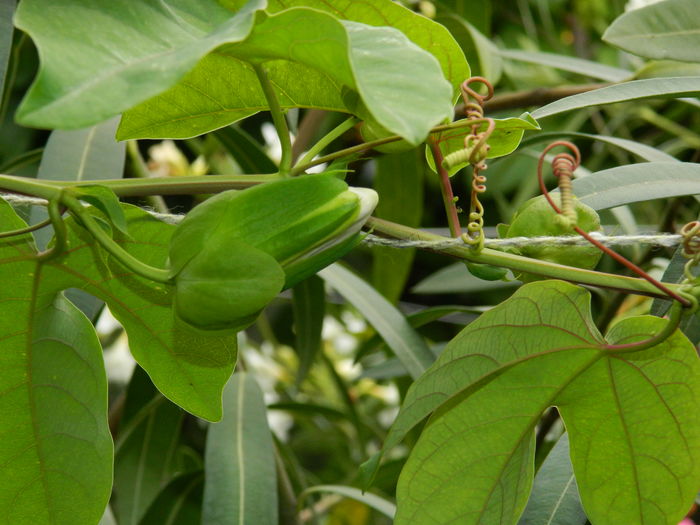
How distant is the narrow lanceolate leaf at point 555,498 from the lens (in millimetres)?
532

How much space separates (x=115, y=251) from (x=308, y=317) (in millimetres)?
549

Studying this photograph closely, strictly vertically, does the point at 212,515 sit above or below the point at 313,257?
below

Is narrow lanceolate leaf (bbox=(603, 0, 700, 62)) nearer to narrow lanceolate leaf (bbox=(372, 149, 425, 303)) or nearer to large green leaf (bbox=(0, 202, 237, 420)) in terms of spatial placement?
large green leaf (bbox=(0, 202, 237, 420))

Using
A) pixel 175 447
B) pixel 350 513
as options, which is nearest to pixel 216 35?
pixel 175 447

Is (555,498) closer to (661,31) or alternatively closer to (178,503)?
(661,31)

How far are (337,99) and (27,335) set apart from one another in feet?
0.69

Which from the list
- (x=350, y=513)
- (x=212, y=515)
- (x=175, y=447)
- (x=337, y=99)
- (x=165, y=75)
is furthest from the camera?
(x=350, y=513)

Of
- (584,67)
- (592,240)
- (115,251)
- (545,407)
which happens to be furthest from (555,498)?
(584,67)

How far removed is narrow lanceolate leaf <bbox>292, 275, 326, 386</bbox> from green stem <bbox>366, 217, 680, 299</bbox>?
0.46m

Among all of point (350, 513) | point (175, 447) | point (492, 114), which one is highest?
point (492, 114)

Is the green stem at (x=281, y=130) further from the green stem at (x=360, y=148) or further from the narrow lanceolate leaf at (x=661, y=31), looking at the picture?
the narrow lanceolate leaf at (x=661, y=31)

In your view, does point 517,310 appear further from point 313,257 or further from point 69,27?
point 69,27

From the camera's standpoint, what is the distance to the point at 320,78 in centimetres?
42

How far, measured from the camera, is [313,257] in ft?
1.17
